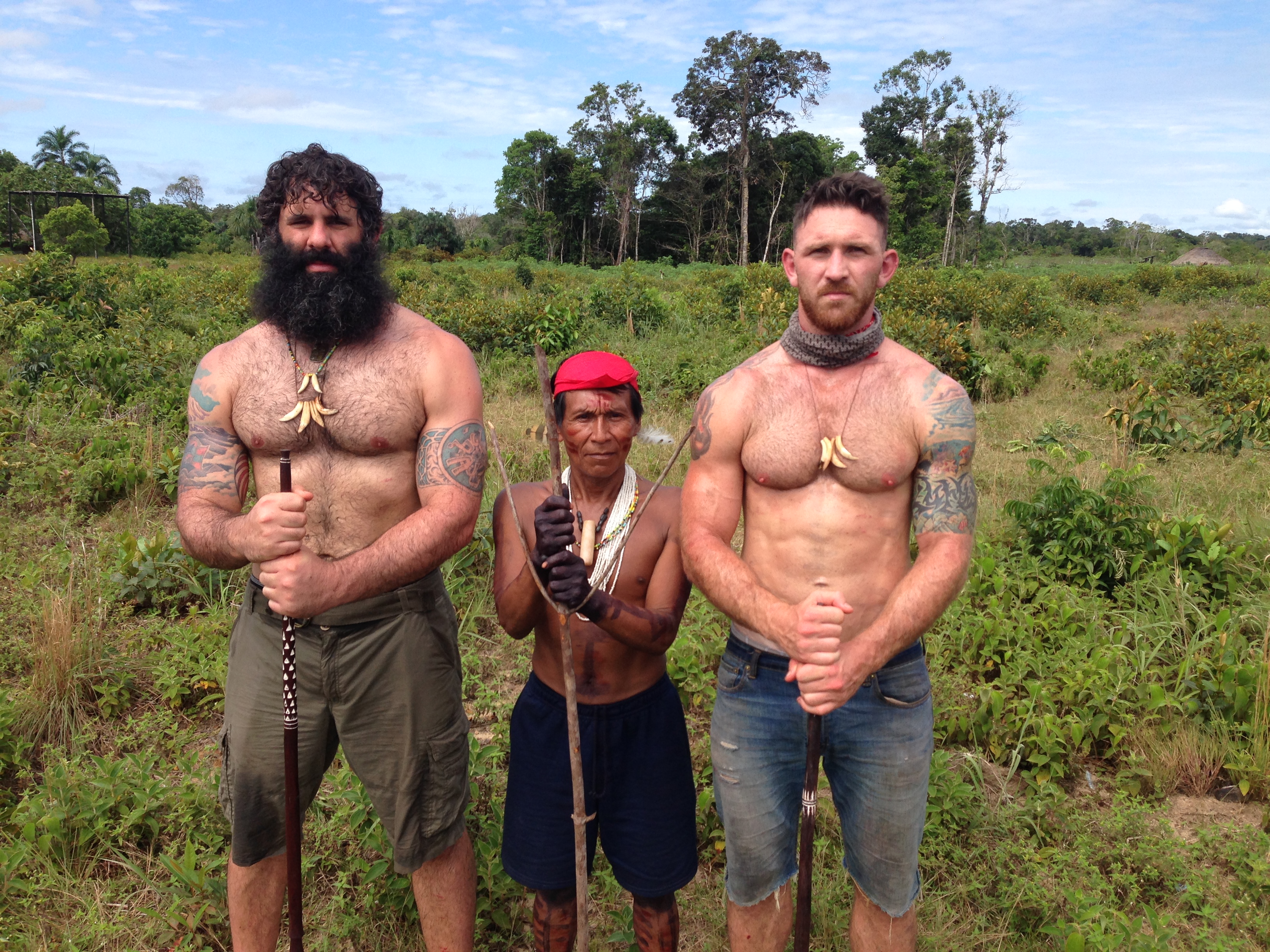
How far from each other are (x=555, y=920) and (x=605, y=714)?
2.06ft

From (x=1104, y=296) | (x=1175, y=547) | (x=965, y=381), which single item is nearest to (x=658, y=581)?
(x=1175, y=547)

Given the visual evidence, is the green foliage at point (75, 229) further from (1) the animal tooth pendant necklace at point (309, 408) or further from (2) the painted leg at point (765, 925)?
(2) the painted leg at point (765, 925)

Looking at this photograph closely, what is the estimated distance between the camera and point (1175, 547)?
464 centimetres

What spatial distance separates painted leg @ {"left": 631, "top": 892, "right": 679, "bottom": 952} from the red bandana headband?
148 cm

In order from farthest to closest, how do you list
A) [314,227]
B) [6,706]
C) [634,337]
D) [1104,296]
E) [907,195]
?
1. [907,195]
2. [1104,296]
3. [634,337]
4. [6,706]
5. [314,227]

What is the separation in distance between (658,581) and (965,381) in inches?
364

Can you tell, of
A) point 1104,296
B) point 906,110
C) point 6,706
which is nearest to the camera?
point 6,706

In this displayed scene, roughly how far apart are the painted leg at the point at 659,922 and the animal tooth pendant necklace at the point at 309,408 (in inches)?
65.7

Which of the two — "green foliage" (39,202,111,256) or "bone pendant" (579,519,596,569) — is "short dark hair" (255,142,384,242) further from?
"green foliage" (39,202,111,256)

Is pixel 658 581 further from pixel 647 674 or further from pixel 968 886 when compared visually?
pixel 968 886

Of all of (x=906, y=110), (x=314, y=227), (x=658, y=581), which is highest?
(x=906, y=110)

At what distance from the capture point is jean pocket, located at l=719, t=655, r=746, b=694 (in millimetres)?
2441

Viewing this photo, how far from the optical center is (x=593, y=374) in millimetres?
2395

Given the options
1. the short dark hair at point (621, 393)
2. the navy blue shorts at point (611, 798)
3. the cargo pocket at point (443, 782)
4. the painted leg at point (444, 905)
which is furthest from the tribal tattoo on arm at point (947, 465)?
the painted leg at point (444, 905)
